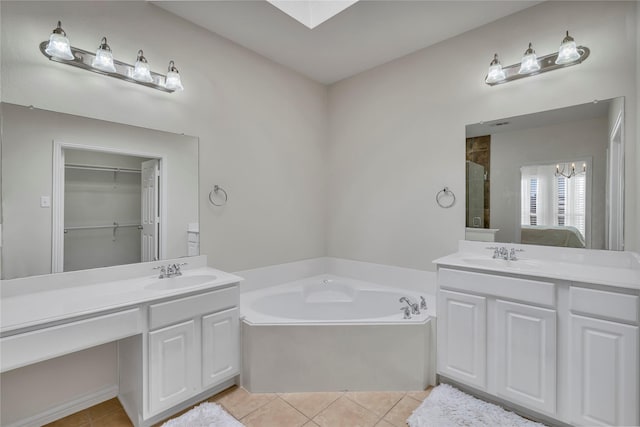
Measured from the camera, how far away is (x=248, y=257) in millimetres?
2803

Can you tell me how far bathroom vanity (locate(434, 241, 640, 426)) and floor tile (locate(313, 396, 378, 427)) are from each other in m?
0.65

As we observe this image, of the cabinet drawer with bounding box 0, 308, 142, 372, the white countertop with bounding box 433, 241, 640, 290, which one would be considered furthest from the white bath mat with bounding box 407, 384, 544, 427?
the cabinet drawer with bounding box 0, 308, 142, 372

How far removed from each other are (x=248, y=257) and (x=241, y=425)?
4.44 feet

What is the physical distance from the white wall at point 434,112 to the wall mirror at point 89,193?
1672 millimetres

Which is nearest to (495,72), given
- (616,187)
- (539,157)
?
(539,157)

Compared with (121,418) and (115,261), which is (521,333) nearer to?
(121,418)

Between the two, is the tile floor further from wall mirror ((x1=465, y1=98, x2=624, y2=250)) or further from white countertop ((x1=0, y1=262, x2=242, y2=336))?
wall mirror ((x1=465, y1=98, x2=624, y2=250))

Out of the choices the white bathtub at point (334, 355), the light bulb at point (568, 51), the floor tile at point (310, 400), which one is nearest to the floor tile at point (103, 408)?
the white bathtub at point (334, 355)

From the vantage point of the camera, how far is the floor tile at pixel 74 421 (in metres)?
1.79

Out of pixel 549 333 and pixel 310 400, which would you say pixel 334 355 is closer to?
pixel 310 400

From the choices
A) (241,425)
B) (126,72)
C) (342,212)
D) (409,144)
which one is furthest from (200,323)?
(409,144)

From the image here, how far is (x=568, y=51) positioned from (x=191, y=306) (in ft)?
9.63

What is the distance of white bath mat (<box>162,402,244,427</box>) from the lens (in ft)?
5.74

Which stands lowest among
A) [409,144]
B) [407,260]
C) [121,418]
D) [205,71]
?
[121,418]
